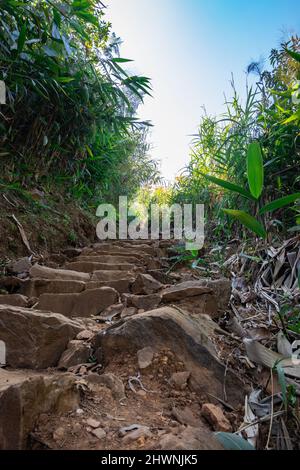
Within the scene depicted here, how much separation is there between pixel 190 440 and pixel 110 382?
0.92 feet

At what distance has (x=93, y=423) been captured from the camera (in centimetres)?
65

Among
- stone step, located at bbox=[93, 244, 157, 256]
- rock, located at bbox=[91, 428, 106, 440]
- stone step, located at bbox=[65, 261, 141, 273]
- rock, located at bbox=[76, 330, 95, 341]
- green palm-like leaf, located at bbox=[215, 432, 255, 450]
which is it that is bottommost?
rock, located at bbox=[91, 428, 106, 440]

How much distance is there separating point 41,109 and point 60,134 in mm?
304

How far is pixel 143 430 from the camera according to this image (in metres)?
0.62

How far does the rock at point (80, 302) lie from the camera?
1.42 metres

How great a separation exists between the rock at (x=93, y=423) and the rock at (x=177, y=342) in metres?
0.26

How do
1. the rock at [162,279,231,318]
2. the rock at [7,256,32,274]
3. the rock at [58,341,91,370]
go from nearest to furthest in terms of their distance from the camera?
the rock at [58,341,91,370], the rock at [162,279,231,318], the rock at [7,256,32,274]

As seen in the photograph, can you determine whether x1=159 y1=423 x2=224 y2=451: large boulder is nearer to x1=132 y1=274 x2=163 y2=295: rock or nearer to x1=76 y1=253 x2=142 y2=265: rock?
x1=132 y1=274 x2=163 y2=295: rock

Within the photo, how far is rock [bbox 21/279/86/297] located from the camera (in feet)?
5.33


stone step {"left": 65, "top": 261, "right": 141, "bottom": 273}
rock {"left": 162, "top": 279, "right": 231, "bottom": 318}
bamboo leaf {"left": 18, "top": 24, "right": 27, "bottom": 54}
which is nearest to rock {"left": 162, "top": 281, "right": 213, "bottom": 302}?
rock {"left": 162, "top": 279, "right": 231, "bottom": 318}

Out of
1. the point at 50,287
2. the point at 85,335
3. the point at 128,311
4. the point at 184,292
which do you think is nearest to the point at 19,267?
the point at 50,287

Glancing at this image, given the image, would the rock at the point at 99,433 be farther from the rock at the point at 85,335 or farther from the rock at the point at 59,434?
the rock at the point at 85,335

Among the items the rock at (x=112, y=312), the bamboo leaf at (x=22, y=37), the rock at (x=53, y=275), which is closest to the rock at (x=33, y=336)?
the rock at (x=112, y=312)

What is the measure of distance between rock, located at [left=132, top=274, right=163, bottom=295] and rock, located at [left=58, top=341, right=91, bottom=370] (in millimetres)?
619
